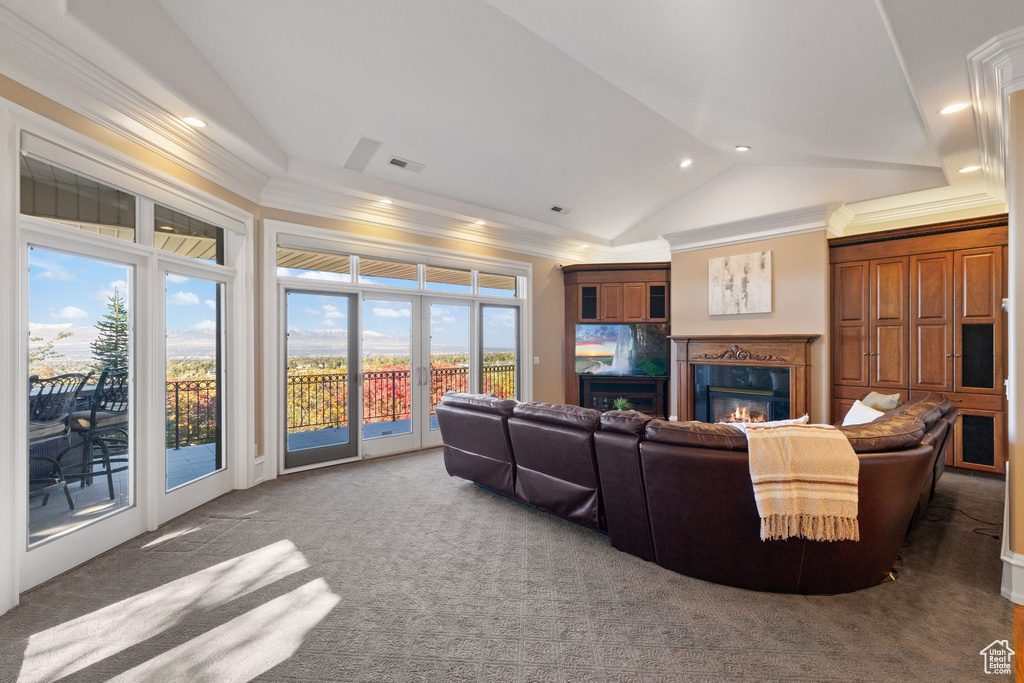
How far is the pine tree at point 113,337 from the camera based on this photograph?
288cm

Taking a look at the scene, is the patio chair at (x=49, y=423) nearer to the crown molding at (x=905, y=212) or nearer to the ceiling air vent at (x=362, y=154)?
the ceiling air vent at (x=362, y=154)

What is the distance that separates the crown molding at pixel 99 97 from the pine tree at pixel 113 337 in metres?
1.08

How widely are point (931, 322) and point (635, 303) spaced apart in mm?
3259

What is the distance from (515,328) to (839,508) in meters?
4.88

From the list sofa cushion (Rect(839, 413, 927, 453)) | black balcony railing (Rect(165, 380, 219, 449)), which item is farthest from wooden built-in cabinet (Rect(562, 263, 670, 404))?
black balcony railing (Rect(165, 380, 219, 449))

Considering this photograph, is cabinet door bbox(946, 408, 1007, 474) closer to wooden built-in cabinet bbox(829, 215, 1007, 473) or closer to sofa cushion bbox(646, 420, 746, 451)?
wooden built-in cabinet bbox(829, 215, 1007, 473)

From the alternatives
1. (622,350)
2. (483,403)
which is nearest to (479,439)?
(483,403)

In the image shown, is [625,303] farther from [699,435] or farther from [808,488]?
[808,488]

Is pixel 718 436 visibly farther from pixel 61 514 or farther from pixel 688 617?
pixel 61 514

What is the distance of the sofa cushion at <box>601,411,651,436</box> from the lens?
259cm

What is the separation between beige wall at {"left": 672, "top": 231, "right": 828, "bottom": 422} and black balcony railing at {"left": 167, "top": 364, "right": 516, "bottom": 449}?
294 cm

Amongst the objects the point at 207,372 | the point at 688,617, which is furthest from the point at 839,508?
the point at 207,372

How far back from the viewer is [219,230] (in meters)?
3.96

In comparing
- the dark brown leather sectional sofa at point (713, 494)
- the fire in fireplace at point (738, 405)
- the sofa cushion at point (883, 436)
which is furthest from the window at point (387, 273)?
the sofa cushion at point (883, 436)
